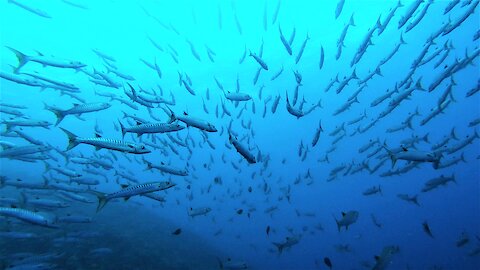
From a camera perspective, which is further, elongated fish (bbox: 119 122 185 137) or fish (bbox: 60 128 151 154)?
elongated fish (bbox: 119 122 185 137)

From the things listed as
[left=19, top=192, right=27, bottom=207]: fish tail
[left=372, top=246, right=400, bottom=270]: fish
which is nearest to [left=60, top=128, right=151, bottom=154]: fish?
[left=19, top=192, right=27, bottom=207]: fish tail

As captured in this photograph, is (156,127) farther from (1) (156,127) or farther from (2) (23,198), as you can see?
(2) (23,198)

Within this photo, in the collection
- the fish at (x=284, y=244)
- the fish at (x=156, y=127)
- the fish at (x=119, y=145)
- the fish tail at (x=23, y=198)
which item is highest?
the fish at (x=156, y=127)

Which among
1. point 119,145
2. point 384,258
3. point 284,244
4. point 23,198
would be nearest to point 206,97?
point 284,244

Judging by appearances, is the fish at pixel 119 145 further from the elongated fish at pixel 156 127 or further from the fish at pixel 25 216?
the fish at pixel 25 216

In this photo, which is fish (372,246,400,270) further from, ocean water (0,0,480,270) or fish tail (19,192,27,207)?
fish tail (19,192,27,207)

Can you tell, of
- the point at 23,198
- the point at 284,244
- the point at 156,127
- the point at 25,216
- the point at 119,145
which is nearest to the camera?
the point at 119,145

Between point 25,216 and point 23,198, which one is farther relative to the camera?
point 23,198

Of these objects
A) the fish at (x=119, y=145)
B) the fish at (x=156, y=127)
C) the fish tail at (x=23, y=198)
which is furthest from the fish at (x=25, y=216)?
the fish tail at (x=23, y=198)

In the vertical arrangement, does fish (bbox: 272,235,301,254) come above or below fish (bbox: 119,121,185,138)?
below

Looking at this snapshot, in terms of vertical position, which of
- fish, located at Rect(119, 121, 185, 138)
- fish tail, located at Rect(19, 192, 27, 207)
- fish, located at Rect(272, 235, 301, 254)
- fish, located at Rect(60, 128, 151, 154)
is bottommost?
fish, located at Rect(272, 235, 301, 254)

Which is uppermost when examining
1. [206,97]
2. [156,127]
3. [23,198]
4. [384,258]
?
[206,97]

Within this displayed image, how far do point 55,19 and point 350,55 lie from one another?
2279 cm

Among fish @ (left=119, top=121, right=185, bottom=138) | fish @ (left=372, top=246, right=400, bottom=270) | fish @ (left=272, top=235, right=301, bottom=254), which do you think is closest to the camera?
fish @ (left=119, top=121, right=185, bottom=138)
